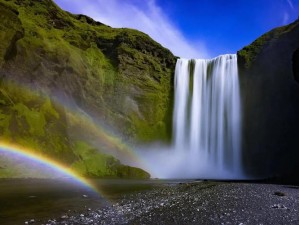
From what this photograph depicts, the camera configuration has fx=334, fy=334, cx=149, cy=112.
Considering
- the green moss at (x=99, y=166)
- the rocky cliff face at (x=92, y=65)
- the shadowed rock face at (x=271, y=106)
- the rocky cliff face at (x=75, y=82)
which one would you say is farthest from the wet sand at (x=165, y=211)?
the shadowed rock face at (x=271, y=106)

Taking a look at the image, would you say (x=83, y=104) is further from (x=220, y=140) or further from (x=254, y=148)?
(x=254, y=148)

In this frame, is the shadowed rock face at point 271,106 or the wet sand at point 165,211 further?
the shadowed rock face at point 271,106

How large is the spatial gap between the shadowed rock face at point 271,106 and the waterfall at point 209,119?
1.99m

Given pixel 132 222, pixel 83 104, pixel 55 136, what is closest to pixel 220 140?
pixel 83 104

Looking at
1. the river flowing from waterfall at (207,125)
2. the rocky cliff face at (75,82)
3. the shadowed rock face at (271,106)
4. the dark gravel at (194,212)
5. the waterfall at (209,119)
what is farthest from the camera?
the waterfall at (209,119)

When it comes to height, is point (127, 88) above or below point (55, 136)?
above

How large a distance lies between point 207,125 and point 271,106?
39.5 feet

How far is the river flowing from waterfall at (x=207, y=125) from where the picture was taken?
6084 centimetres

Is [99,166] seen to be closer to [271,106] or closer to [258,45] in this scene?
[271,106]

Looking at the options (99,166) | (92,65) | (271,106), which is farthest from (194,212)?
(92,65)

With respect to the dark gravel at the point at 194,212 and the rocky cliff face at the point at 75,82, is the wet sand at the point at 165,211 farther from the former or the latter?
the rocky cliff face at the point at 75,82

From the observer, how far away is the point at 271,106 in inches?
2359

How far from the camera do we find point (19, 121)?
133ft

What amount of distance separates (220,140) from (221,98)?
823cm
